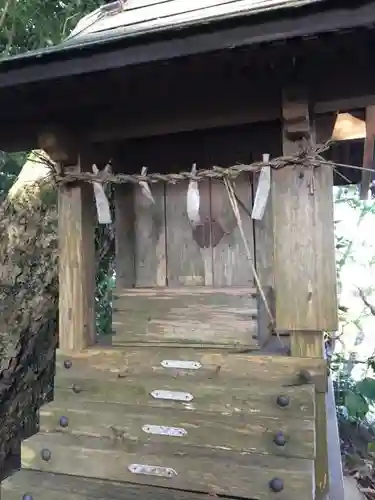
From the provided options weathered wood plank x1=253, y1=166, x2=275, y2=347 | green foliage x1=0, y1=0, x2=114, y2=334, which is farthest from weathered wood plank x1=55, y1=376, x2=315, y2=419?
green foliage x1=0, y1=0, x2=114, y2=334

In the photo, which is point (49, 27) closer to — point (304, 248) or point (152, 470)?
point (304, 248)

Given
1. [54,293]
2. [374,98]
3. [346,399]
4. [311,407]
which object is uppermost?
[374,98]

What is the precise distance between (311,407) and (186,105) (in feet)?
3.10

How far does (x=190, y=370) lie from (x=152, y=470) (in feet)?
0.97

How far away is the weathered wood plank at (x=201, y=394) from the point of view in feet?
4.36

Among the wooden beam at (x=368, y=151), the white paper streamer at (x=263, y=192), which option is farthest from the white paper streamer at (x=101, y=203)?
the wooden beam at (x=368, y=151)

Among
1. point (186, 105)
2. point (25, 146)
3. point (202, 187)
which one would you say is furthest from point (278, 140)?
point (25, 146)

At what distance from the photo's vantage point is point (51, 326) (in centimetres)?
279

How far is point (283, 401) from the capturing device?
133 centimetres

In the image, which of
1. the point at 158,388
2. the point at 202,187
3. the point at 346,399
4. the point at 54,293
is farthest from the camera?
the point at 346,399

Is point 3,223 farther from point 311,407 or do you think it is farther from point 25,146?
point 311,407

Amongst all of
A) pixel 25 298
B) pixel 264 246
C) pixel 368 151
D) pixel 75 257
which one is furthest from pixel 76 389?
pixel 368 151

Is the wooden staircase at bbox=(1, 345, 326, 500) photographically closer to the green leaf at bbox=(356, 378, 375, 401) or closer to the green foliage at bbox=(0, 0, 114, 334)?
the green foliage at bbox=(0, 0, 114, 334)

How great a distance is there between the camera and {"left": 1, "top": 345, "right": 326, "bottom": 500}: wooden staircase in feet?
4.30
